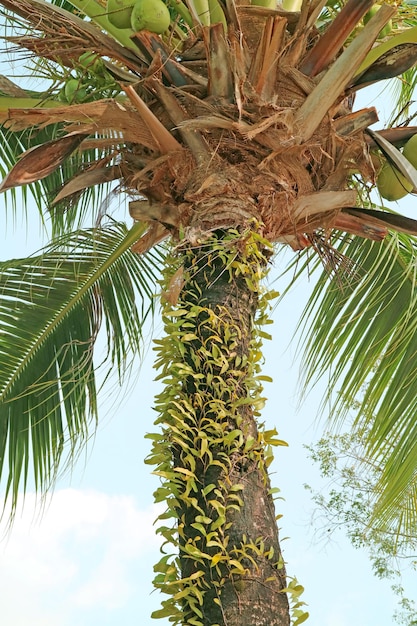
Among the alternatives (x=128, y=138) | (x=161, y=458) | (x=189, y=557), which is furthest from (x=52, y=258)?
(x=189, y=557)

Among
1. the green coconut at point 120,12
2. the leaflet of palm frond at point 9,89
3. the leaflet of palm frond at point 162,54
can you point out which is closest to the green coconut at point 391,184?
the leaflet of palm frond at point 162,54

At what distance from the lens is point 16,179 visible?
2.82 m

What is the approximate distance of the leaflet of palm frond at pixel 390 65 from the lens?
2971mm

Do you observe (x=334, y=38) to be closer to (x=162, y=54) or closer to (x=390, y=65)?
(x=390, y=65)

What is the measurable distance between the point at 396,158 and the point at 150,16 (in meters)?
0.95

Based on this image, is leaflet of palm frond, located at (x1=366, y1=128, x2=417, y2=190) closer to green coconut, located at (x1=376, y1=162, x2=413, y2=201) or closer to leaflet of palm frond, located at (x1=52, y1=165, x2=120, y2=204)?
green coconut, located at (x1=376, y1=162, x2=413, y2=201)

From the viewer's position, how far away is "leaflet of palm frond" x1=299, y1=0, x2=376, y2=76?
9.34 feet

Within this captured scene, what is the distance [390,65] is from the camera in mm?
2982

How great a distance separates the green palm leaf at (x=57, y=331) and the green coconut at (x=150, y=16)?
58.2 inches

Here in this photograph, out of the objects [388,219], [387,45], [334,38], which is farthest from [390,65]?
[388,219]

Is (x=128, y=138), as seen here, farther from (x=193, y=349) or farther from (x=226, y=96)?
(x=193, y=349)

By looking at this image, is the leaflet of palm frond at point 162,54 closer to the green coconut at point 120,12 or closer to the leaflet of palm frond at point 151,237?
the green coconut at point 120,12

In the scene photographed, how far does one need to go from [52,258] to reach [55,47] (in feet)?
5.82

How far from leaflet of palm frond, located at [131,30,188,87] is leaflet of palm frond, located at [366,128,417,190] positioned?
0.71 meters
